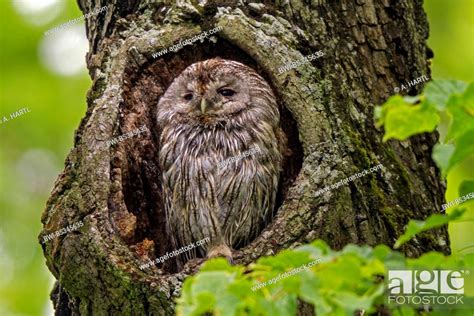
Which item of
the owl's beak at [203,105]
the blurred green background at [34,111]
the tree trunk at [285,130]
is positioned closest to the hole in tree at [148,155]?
the tree trunk at [285,130]

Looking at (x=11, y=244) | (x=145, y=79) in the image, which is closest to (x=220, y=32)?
(x=145, y=79)

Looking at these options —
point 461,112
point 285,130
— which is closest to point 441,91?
point 461,112

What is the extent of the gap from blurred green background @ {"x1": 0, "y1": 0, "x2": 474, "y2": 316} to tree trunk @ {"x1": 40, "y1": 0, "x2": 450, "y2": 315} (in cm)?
293

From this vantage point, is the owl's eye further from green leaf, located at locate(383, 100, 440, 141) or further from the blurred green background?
green leaf, located at locate(383, 100, 440, 141)

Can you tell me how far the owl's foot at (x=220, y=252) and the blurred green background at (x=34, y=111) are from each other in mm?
3549

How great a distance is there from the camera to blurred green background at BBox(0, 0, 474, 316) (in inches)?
295

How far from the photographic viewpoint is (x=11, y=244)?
7891mm

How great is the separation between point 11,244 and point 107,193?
14.3 ft

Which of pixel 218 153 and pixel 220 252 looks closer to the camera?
pixel 220 252

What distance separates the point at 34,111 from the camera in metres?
7.63

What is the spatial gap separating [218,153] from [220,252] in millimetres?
861

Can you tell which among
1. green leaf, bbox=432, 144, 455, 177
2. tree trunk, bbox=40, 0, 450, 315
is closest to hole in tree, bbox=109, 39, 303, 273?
tree trunk, bbox=40, 0, 450, 315

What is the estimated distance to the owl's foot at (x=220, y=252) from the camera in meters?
3.97

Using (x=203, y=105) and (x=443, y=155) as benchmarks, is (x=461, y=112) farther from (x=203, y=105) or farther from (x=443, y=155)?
(x=203, y=105)
